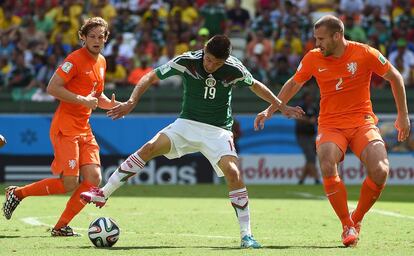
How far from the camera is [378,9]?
27453mm

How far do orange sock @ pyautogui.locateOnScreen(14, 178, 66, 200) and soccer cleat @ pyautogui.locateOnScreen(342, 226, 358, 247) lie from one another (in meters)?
3.59

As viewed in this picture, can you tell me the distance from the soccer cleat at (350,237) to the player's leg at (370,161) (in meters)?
0.57

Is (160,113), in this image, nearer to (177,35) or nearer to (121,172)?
(177,35)

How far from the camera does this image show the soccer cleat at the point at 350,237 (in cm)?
1040

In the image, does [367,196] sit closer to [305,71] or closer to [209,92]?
[305,71]

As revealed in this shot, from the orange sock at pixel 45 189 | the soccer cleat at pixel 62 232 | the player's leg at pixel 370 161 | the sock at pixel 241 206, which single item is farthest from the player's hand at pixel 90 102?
the player's leg at pixel 370 161

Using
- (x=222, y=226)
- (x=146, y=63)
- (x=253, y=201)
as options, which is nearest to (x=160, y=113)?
(x=146, y=63)

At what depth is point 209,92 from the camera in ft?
35.9

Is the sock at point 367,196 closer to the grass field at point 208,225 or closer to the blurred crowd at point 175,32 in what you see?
the grass field at point 208,225

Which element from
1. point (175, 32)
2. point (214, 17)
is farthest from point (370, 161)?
point (175, 32)

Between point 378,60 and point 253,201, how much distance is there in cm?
785

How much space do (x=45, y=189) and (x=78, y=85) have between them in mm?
1367

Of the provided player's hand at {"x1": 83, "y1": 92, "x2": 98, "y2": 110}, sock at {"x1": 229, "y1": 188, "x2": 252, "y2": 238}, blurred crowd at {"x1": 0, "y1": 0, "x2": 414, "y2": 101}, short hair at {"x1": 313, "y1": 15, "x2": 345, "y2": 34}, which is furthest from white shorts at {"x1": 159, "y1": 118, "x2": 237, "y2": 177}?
blurred crowd at {"x1": 0, "y1": 0, "x2": 414, "y2": 101}

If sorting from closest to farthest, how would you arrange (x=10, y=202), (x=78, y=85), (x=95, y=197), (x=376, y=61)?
(x=95, y=197) < (x=376, y=61) < (x=78, y=85) < (x=10, y=202)
